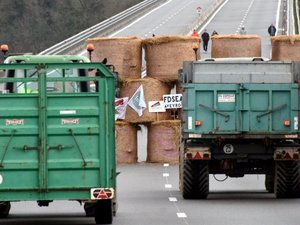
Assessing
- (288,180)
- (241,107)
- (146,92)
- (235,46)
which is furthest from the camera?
(235,46)

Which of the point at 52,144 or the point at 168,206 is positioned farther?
the point at 168,206

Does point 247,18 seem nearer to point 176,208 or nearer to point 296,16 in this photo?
point 296,16

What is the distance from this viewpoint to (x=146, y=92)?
1545 inches

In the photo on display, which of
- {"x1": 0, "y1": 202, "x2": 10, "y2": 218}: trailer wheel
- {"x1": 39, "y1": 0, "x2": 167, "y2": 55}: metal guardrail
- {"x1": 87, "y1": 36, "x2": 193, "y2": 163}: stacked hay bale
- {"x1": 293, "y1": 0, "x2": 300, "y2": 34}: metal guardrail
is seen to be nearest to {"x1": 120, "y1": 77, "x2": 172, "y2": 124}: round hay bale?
{"x1": 87, "y1": 36, "x2": 193, "y2": 163}: stacked hay bale

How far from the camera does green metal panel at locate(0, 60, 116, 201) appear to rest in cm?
1805

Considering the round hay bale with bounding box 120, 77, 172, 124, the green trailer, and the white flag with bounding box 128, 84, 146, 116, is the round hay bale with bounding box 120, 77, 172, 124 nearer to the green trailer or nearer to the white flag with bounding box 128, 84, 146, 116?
the white flag with bounding box 128, 84, 146, 116

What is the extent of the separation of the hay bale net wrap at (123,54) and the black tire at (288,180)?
14333 millimetres

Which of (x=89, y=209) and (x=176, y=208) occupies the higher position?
(x=89, y=209)

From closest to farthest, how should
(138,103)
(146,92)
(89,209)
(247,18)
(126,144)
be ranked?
1. (89,209)
2. (126,144)
3. (138,103)
4. (146,92)
5. (247,18)

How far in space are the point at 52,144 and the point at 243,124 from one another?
7.66 metres

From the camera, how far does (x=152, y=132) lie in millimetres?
38406

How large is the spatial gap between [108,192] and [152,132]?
66.7 ft

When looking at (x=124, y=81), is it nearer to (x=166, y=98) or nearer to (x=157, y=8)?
(x=166, y=98)

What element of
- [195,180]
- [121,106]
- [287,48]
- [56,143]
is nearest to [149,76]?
[121,106]
